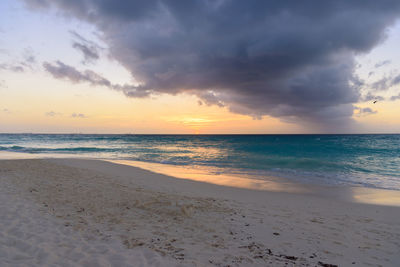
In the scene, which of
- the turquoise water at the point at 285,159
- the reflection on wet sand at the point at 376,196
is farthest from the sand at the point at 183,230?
the turquoise water at the point at 285,159

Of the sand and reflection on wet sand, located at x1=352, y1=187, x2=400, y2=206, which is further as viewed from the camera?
reflection on wet sand, located at x1=352, y1=187, x2=400, y2=206

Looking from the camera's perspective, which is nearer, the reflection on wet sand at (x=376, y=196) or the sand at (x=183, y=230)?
the sand at (x=183, y=230)

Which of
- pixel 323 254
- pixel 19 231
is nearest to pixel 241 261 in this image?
pixel 323 254

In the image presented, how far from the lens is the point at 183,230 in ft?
20.0

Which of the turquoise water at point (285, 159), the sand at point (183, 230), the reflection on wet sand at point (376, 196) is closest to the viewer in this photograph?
the sand at point (183, 230)

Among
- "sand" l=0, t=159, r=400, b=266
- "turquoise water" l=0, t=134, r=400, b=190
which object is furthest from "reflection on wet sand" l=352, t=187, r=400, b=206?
"turquoise water" l=0, t=134, r=400, b=190

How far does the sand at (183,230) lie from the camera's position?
4.57 m

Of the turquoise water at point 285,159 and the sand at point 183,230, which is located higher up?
the sand at point 183,230

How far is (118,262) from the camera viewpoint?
4.29 metres

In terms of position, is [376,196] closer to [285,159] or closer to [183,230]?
[183,230]

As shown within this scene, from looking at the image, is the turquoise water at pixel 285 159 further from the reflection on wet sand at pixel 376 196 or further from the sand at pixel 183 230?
the sand at pixel 183 230

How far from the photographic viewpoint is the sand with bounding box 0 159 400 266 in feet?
15.0

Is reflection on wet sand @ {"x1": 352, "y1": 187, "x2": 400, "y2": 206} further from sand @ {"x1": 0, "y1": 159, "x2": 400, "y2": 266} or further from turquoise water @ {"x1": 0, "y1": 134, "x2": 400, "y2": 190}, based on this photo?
turquoise water @ {"x1": 0, "y1": 134, "x2": 400, "y2": 190}

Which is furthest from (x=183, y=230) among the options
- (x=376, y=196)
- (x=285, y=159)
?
(x=285, y=159)
